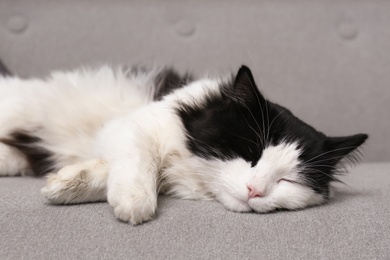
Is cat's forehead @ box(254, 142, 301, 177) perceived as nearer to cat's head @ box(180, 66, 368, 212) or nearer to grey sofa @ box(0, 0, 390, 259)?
cat's head @ box(180, 66, 368, 212)

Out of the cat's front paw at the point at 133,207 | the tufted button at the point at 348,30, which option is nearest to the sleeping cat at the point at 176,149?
the cat's front paw at the point at 133,207

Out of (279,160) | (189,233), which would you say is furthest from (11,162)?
(279,160)

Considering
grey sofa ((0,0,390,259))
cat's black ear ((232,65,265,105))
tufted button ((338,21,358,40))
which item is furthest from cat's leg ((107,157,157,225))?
tufted button ((338,21,358,40))

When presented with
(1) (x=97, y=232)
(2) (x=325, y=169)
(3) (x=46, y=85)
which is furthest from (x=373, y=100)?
(1) (x=97, y=232)

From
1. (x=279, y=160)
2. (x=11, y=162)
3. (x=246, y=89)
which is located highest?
(x=246, y=89)

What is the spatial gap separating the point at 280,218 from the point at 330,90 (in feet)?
5.38

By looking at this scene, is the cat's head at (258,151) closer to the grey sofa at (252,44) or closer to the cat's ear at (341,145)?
the cat's ear at (341,145)

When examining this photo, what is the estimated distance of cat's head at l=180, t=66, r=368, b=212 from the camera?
127 centimetres

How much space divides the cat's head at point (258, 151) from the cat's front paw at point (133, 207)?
0.27 m

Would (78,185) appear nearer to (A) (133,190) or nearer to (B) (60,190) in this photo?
(B) (60,190)

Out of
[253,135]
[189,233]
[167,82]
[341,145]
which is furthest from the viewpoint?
[167,82]

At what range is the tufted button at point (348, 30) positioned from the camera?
2.70 m

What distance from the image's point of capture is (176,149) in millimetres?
1471

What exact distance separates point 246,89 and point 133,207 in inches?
22.0
